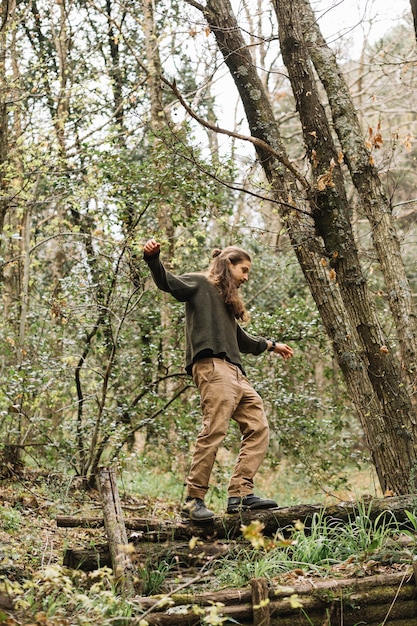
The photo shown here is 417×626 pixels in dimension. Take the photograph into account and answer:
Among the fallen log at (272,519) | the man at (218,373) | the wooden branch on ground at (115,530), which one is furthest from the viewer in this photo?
the man at (218,373)

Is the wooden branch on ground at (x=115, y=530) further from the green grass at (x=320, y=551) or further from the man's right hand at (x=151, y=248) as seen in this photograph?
the man's right hand at (x=151, y=248)

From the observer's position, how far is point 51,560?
212 inches

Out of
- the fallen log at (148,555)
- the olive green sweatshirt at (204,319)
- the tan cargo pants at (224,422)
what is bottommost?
the fallen log at (148,555)

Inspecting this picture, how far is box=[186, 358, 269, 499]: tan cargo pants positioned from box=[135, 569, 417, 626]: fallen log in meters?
1.19

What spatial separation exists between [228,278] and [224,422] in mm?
1152

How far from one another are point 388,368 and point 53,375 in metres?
4.29

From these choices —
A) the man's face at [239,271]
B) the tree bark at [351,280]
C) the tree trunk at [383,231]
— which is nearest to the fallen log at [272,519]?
the tree bark at [351,280]

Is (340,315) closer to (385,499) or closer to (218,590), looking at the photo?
(385,499)

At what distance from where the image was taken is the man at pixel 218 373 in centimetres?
532

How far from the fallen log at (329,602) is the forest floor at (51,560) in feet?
0.48

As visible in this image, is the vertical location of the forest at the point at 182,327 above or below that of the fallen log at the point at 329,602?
above

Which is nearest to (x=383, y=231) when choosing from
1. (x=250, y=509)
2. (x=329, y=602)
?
(x=250, y=509)

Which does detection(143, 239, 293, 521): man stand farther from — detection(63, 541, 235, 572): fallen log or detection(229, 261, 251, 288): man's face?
detection(63, 541, 235, 572): fallen log

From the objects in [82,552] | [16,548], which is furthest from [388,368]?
[16,548]
